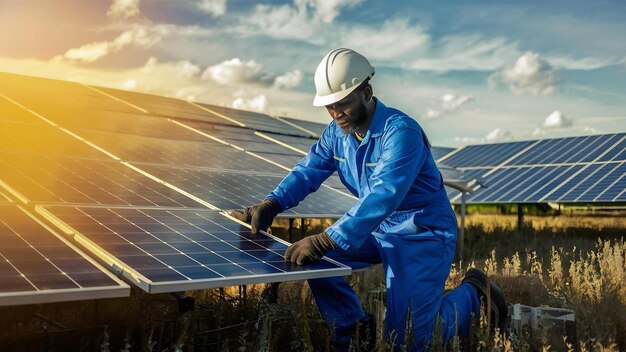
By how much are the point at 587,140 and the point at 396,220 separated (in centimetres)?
1830

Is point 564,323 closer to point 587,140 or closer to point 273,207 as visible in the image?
point 273,207

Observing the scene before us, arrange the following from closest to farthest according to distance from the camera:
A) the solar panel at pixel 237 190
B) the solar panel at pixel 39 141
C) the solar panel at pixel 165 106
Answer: the solar panel at pixel 237 190 < the solar panel at pixel 39 141 < the solar panel at pixel 165 106

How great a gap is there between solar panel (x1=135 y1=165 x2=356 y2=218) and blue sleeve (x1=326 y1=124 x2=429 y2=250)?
2.05 metres

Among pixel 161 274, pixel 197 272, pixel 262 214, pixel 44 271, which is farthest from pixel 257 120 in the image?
pixel 44 271

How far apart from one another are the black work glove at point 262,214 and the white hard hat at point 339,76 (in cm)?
102

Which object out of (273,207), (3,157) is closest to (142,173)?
(3,157)

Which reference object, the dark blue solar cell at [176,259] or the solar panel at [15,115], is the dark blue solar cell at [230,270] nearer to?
the dark blue solar cell at [176,259]

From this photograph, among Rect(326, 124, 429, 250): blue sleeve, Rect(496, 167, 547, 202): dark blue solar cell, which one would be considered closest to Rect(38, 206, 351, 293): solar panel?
Rect(326, 124, 429, 250): blue sleeve

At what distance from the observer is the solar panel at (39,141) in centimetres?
730

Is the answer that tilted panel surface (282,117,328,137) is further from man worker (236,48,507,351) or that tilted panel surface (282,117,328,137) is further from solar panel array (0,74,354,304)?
man worker (236,48,507,351)

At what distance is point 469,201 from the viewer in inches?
675

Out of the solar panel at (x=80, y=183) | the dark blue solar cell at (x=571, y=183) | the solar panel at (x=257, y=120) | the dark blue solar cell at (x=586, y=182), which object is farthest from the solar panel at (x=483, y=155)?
the solar panel at (x=80, y=183)

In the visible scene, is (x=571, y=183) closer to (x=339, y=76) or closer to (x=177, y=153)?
(x=177, y=153)

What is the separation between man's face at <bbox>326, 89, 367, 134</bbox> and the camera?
5.09 metres
